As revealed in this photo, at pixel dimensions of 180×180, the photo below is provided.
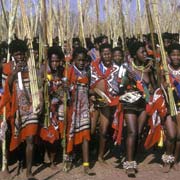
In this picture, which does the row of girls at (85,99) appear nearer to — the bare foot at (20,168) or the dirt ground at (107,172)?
the dirt ground at (107,172)

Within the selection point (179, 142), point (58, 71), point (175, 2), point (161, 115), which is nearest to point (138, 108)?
point (161, 115)

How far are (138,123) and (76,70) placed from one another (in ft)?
3.75

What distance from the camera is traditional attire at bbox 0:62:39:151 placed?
566 centimetres

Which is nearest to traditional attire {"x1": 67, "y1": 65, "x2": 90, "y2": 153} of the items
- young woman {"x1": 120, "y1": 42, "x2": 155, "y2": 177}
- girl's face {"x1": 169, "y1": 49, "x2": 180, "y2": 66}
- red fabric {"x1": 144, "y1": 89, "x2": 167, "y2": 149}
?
young woman {"x1": 120, "y1": 42, "x2": 155, "y2": 177}

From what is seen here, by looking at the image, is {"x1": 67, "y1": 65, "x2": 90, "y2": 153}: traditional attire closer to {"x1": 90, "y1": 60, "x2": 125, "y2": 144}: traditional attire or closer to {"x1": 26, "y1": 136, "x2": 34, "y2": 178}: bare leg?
{"x1": 90, "y1": 60, "x2": 125, "y2": 144}: traditional attire

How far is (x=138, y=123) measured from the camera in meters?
6.38

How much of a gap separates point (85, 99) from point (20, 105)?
0.88m

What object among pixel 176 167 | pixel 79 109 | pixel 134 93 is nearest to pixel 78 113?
pixel 79 109

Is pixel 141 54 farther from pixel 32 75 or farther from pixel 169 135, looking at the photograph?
pixel 32 75

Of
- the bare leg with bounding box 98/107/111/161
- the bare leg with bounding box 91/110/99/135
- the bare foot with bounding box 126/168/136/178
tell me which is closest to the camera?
the bare foot with bounding box 126/168/136/178

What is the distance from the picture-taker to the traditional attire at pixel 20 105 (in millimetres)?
5660

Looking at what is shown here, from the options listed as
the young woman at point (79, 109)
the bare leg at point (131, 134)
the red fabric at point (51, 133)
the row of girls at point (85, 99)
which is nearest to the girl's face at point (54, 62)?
the row of girls at point (85, 99)

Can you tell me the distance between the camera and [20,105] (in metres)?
5.71

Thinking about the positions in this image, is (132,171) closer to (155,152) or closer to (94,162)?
(94,162)
